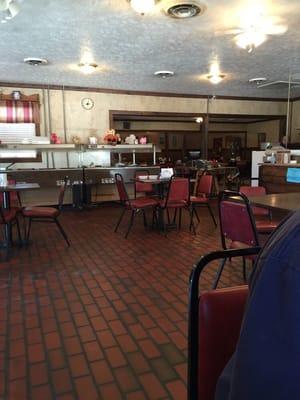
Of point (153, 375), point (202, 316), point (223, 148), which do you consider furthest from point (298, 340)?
point (223, 148)

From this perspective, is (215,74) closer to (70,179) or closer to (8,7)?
(70,179)

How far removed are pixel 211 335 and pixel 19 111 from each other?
24.2 ft

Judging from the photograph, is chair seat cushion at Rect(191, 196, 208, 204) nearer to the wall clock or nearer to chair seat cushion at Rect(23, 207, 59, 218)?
chair seat cushion at Rect(23, 207, 59, 218)

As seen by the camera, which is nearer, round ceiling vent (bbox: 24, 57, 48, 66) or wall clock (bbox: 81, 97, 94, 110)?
round ceiling vent (bbox: 24, 57, 48, 66)

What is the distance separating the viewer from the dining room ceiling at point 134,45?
3.55 m

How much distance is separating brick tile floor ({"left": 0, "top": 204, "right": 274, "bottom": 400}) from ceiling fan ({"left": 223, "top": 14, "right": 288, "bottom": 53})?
2709 millimetres

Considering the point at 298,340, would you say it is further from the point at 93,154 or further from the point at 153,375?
the point at 93,154

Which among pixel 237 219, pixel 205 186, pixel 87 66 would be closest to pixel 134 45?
pixel 87 66

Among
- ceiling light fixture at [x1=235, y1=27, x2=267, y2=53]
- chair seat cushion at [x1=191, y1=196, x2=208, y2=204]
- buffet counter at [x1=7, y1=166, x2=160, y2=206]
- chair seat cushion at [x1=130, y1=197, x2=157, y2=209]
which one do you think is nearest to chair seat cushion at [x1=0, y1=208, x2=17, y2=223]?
chair seat cushion at [x1=130, y1=197, x2=157, y2=209]

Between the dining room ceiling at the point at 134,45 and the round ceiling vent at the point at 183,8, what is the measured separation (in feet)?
0.25

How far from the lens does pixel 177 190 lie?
4.85 metres

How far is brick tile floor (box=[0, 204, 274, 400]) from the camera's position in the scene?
1.77m

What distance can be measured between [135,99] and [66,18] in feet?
15.3

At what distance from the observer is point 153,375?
1.83 meters
